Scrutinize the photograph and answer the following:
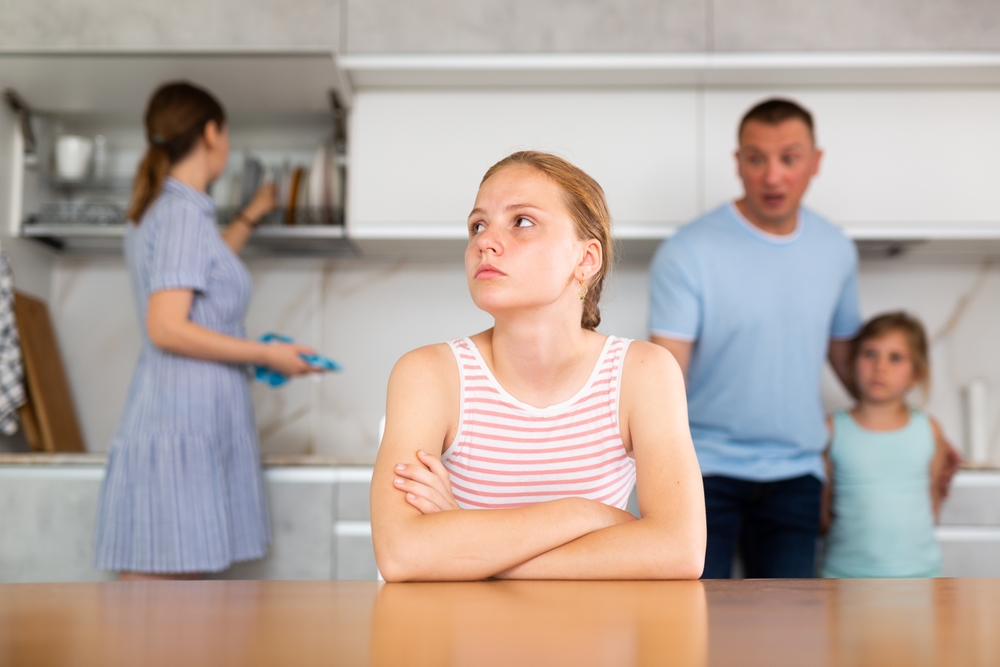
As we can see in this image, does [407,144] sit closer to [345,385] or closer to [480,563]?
[345,385]

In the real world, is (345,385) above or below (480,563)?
above

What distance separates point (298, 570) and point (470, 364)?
1.24 metres

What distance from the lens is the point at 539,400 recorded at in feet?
3.66

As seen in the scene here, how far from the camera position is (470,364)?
112cm

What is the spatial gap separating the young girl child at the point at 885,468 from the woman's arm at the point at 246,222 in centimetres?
161

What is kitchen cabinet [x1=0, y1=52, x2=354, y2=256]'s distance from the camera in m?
2.35

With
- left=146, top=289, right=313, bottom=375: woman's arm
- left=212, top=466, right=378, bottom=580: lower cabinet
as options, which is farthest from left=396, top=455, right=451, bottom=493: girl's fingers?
left=212, top=466, right=378, bottom=580: lower cabinet

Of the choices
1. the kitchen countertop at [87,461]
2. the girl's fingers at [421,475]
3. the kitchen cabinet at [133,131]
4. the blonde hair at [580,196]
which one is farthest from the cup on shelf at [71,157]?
the girl's fingers at [421,475]

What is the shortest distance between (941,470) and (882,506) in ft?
0.68

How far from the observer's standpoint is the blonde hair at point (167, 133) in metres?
1.90

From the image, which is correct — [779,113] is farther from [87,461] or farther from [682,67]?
[87,461]

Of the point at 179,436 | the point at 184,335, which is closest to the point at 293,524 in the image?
the point at 179,436

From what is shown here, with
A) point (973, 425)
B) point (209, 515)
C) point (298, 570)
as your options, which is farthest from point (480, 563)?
point (973, 425)

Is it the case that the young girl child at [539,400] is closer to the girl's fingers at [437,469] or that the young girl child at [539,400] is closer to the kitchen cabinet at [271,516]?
the girl's fingers at [437,469]
